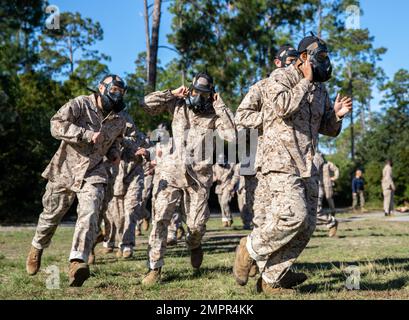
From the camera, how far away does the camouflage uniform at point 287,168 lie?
5785 millimetres

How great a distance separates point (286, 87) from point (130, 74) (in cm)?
3871

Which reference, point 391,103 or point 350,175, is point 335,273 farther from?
point 391,103

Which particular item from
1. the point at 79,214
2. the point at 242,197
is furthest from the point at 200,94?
the point at 242,197

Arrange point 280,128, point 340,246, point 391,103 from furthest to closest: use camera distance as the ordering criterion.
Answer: point 391,103 < point 340,246 < point 280,128

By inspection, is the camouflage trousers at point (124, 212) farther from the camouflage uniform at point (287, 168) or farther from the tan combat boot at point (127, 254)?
the camouflage uniform at point (287, 168)

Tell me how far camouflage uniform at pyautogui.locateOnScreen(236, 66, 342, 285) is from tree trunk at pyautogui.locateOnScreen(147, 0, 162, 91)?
18177 mm

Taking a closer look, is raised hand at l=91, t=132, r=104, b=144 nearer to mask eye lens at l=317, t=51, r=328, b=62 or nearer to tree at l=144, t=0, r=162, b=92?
mask eye lens at l=317, t=51, r=328, b=62

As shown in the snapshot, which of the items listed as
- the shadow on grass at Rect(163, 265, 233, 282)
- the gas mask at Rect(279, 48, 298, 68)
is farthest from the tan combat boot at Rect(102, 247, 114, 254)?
the gas mask at Rect(279, 48, 298, 68)

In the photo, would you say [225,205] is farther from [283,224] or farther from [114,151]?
[283,224]

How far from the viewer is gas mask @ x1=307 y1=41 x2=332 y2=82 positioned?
19.4ft

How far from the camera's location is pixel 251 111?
21.5 feet

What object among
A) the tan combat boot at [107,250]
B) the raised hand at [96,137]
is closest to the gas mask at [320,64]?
the raised hand at [96,137]

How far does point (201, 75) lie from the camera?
7430 millimetres
